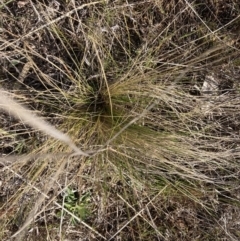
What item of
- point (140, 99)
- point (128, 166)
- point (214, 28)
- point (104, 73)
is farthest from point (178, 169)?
point (214, 28)

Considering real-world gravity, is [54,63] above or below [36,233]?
above

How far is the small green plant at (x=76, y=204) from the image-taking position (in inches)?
67.0

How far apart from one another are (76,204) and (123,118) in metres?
0.38

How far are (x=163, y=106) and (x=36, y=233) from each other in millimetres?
667

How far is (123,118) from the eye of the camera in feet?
5.26

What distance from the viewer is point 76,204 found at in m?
1.71

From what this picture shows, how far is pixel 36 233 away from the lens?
1.70m

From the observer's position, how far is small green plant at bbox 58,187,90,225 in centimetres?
170

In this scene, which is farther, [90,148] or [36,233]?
[36,233]

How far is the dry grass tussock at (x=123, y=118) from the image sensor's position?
1627mm

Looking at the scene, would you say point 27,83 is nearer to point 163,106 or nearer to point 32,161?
point 32,161

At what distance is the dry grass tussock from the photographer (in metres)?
1.63

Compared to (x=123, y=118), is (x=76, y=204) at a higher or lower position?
lower

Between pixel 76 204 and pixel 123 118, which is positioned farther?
pixel 76 204
